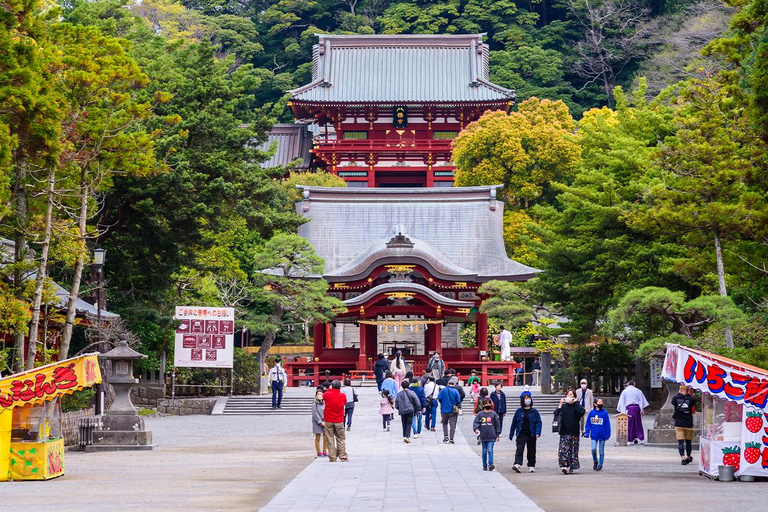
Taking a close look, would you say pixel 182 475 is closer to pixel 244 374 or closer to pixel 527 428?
pixel 527 428

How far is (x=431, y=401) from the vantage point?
24.1m

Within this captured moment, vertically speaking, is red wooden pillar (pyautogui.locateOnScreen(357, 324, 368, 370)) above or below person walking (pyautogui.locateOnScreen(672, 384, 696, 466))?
above

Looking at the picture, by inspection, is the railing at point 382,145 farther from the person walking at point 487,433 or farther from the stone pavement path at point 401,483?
the person walking at point 487,433

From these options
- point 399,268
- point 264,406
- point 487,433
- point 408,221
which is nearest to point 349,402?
point 487,433

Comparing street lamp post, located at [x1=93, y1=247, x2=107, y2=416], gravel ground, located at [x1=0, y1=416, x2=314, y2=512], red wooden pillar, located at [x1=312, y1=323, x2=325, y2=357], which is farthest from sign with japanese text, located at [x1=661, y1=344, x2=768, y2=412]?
red wooden pillar, located at [x1=312, y1=323, x2=325, y2=357]

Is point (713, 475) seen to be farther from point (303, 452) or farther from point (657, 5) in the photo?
point (657, 5)

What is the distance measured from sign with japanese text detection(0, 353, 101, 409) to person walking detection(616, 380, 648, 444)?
10.8 metres

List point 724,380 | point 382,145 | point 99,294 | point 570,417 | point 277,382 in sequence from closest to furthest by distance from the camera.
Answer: point 724,380 < point 570,417 < point 99,294 < point 277,382 < point 382,145

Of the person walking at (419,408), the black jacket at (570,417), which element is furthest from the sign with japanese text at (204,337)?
the black jacket at (570,417)

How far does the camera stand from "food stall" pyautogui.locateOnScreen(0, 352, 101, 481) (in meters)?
15.3

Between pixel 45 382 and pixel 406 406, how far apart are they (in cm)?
772

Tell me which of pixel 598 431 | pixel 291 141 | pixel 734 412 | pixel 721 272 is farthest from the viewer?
pixel 291 141

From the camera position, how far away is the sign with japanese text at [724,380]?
49.5ft

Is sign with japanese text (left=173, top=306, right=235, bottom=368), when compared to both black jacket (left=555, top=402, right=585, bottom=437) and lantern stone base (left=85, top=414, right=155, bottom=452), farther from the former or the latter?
black jacket (left=555, top=402, right=585, bottom=437)
